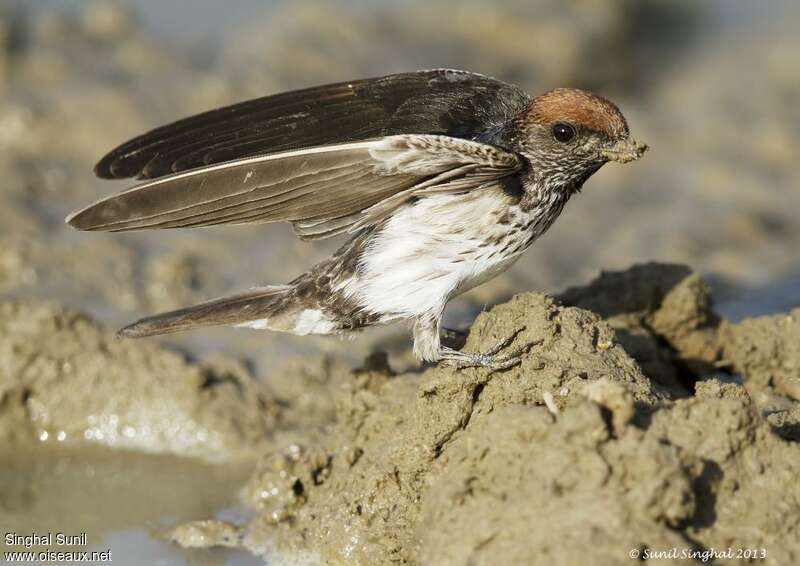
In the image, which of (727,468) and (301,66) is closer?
(727,468)

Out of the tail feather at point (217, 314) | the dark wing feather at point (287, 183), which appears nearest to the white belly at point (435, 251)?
the dark wing feather at point (287, 183)

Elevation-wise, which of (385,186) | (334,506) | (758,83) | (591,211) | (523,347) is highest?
(758,83)

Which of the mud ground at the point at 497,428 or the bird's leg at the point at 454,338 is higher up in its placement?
the bird's leg at the point at 454,338

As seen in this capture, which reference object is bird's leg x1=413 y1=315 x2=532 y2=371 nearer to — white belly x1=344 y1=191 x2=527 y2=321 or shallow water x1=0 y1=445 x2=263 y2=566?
white belly x1=344 y1=191 x2=527 y2=321

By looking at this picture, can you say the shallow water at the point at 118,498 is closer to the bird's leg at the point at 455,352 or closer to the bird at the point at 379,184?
the bird at the point at 379,184

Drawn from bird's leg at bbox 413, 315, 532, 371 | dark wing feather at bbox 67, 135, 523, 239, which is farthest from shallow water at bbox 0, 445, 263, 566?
dark wing feather at bbox 67, 135, 523, 239

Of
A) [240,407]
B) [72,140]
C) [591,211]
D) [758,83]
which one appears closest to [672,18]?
[758,83]

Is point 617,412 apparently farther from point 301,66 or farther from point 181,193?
point 301,66

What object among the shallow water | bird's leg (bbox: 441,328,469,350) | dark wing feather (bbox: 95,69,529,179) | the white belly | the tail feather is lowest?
the shallow water
